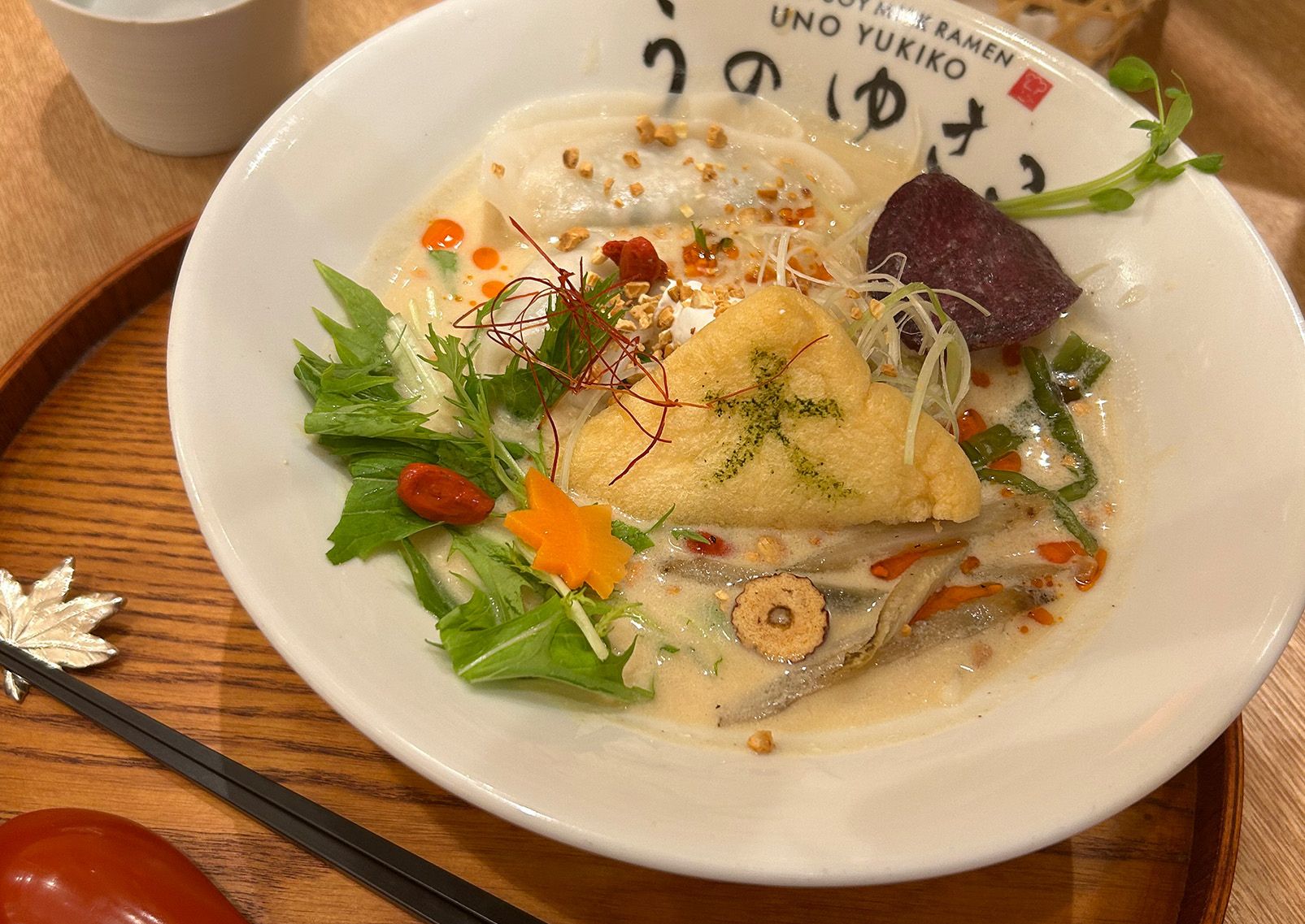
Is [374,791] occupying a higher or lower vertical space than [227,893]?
higher

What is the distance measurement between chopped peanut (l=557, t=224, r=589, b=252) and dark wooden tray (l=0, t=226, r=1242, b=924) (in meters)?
1.09

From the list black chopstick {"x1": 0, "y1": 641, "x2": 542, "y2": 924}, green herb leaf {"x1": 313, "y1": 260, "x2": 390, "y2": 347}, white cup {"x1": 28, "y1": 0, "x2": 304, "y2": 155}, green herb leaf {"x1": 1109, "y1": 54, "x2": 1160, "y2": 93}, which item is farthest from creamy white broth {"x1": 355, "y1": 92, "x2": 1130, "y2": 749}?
white cup {"x1": 28, "y1": 0, "x2": 304, "y2": 155}

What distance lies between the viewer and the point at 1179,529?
178 centimetres

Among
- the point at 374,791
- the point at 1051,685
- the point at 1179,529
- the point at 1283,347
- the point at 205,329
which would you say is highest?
the point at 1283,347

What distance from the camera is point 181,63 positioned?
2209 mm

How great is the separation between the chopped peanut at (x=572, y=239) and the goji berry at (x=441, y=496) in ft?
2.66

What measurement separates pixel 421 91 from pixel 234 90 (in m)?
0.64

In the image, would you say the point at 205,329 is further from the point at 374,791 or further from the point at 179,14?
the point at 179,14

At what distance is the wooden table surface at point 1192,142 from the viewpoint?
1.74 meters

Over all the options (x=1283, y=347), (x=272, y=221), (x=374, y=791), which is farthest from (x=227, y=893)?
(x=1283, y=347)

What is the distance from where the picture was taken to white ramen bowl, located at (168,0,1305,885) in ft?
4.33

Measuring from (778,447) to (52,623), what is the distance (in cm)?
148

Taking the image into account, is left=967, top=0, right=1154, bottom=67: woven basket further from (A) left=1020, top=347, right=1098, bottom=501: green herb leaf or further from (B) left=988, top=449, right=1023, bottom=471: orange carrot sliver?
(B) left=988, top=449, right=1023, bottom=471: orange carrot sliver

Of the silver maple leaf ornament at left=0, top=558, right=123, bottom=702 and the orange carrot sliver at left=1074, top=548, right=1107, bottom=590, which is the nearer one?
the silver maple leaf ornament at left=0, top=558, right=123, bottom=702
